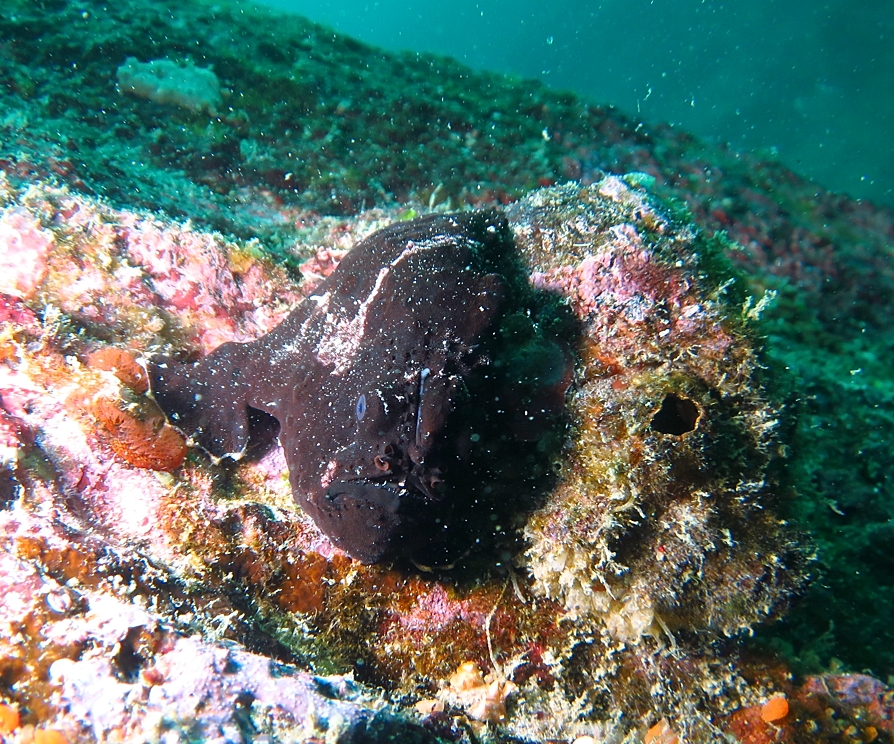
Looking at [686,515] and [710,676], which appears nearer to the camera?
[686,515]

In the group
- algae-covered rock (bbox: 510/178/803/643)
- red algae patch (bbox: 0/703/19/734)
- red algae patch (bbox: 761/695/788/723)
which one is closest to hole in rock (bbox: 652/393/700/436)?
algae-covered rock (bbox: 510/178/803/643)

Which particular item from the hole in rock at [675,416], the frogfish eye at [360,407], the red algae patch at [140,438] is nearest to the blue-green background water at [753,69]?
the hole in rock at [675,416]

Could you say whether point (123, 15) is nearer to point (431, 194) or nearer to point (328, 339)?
point (431, 194)

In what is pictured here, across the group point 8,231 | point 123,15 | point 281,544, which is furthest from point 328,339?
point 123,15

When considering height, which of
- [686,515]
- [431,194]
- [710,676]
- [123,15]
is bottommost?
[710,676]

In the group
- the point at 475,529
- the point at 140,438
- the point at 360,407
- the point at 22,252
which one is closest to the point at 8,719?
the point at 140,438

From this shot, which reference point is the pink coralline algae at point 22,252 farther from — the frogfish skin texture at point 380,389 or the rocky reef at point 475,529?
the frogfish skin texture at point 380,389

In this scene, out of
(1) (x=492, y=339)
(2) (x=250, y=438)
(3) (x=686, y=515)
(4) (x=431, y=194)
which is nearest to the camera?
(3) (x=686, y=515)
